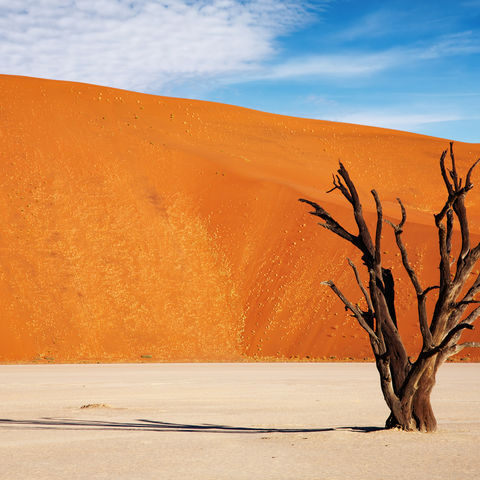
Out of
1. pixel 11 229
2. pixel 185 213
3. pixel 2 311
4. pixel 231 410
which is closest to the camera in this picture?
pixel 231 410

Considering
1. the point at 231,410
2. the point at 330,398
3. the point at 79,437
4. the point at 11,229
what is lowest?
the point at 11,229

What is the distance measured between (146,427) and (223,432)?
1371 mm

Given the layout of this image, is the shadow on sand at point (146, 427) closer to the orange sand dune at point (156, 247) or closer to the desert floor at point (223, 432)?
the desert floor at point (223, 432)

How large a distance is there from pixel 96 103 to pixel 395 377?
5189 cm

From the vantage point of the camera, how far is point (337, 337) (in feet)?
124

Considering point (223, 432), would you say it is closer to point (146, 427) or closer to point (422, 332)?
point (146, 427)

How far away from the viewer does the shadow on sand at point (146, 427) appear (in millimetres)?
11984

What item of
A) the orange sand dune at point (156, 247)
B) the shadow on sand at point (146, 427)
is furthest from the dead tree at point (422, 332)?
the orange sand dune at point (156, 247)

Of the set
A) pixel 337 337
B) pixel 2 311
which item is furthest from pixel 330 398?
pixel 2 311

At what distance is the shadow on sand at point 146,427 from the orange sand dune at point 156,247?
22361 millimetres

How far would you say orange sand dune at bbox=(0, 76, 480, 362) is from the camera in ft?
123

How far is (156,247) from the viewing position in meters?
43.2

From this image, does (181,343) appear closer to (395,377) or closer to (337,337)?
(337,337)

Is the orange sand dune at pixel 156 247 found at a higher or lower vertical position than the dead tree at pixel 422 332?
lower
